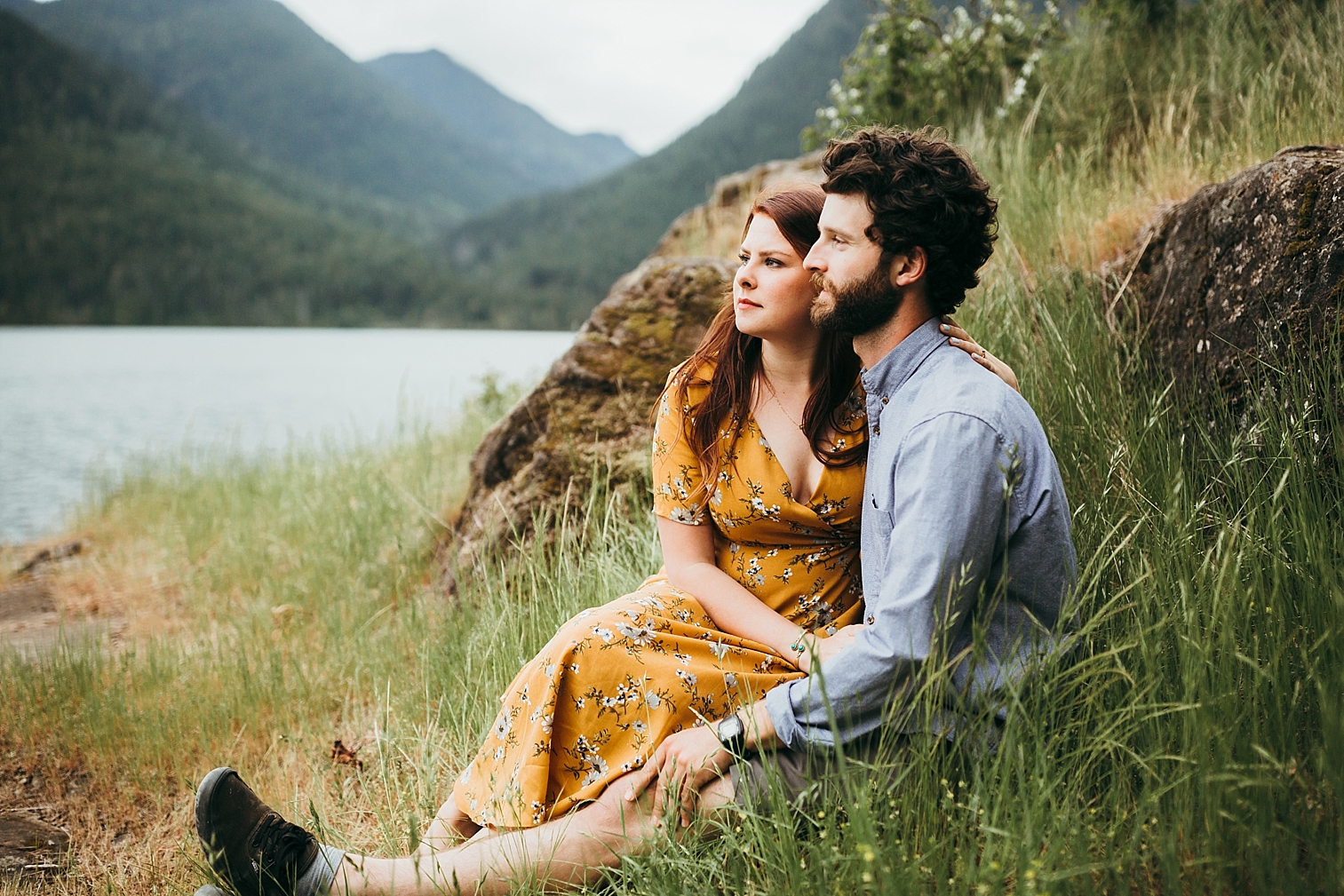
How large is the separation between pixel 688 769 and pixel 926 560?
0.74 metres

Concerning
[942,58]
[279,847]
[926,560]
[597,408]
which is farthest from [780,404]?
[942,58]

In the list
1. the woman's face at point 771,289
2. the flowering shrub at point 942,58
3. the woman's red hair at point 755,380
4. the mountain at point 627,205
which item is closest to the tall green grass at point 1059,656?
the flowering shrub at point 942,58

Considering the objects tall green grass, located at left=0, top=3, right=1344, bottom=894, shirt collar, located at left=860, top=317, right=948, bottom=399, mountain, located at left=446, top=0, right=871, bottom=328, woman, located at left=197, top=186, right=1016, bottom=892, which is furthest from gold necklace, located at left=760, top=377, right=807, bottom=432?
mountain, located at left=446, top=0, right=871, bottom=328

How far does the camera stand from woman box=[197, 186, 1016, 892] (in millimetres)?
1988

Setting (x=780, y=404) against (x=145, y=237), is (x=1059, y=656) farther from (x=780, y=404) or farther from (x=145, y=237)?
(x=145, y=237)

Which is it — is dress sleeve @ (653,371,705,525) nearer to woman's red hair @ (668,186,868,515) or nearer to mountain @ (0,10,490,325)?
woman's red hair @ (668,186,868,515)

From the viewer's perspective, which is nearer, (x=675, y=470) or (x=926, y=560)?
(x=926, y=560)

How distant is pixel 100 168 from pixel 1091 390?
5296 inches

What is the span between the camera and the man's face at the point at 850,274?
189 centimetres

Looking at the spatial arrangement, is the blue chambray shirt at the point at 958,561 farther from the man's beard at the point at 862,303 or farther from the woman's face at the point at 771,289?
the woman's face at the point at 771,289

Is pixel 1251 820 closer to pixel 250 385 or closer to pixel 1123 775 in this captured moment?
pixel 1123 775

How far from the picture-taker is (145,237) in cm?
9119

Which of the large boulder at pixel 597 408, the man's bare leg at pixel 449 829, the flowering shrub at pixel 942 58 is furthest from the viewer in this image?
the flowering shrub at pixel 942 58

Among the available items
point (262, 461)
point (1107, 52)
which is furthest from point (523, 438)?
point (262, 461)
